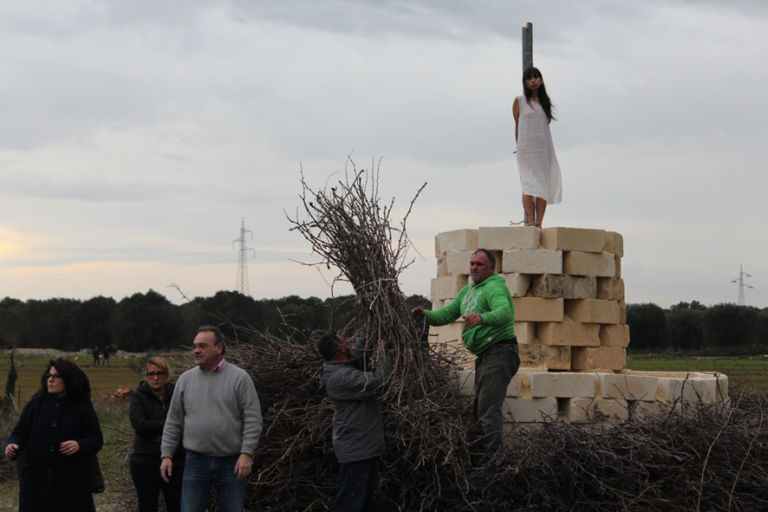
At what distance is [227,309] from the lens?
125ft

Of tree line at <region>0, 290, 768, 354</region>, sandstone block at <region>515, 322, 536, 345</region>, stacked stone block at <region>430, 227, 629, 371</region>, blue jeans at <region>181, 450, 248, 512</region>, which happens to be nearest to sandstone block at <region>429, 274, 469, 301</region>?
stacked stone block at <region>430, 227, 629, 371</region>

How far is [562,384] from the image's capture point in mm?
8148

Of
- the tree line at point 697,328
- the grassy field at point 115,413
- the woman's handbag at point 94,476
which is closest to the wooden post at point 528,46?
the grassy field at point 115,413

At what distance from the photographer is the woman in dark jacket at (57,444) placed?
236 inches

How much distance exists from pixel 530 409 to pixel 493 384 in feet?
4.35

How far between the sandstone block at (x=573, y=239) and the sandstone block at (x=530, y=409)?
5.02 ft

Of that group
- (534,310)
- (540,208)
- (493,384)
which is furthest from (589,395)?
(540,208)

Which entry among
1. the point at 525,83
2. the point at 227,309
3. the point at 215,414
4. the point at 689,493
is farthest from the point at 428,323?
the point at 227,309

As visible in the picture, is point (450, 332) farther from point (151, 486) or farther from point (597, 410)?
point (151, 486)

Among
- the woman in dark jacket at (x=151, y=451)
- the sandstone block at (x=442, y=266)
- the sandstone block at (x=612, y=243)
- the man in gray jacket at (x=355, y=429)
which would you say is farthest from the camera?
the sandstone block at (x=442, y=266)

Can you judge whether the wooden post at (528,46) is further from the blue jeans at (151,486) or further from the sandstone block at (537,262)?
the blue jeans at (151,486)

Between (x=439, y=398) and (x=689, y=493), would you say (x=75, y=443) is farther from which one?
(x=689, y=493)

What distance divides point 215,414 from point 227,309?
32905mm

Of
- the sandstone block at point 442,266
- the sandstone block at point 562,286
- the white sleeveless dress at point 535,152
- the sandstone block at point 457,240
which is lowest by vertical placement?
the sandstone block at point 562,286
